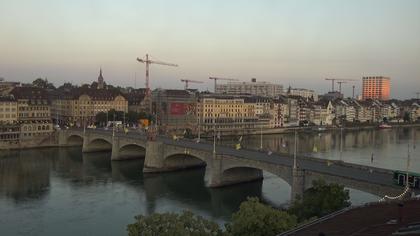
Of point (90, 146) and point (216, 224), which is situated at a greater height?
point (216, 224)

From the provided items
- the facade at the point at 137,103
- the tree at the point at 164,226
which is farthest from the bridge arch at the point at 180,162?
the facade at the point at 137,103

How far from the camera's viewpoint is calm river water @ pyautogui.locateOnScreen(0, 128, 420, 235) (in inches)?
1431

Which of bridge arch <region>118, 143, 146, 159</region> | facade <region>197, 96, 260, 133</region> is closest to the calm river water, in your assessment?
bridge arch <region>118, 143, 146, 159</region>

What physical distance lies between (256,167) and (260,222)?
70.9 ft

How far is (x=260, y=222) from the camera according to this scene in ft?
70.2

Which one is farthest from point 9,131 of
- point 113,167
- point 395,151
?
point 395,151

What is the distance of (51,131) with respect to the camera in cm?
8750

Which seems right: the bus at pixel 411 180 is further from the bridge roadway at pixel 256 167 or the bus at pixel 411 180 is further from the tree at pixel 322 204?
the tree at pixel 322 204

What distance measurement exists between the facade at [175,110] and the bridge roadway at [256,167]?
40896 millimetres

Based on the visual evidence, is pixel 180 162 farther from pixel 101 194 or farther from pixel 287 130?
pixel 287 130

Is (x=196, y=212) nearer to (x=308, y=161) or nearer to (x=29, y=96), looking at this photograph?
(x=308, y=161)

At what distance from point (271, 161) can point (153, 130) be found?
919 inches

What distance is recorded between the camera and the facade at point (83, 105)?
111 m

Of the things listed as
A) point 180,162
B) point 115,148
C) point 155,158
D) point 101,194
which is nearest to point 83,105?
point 115,148
